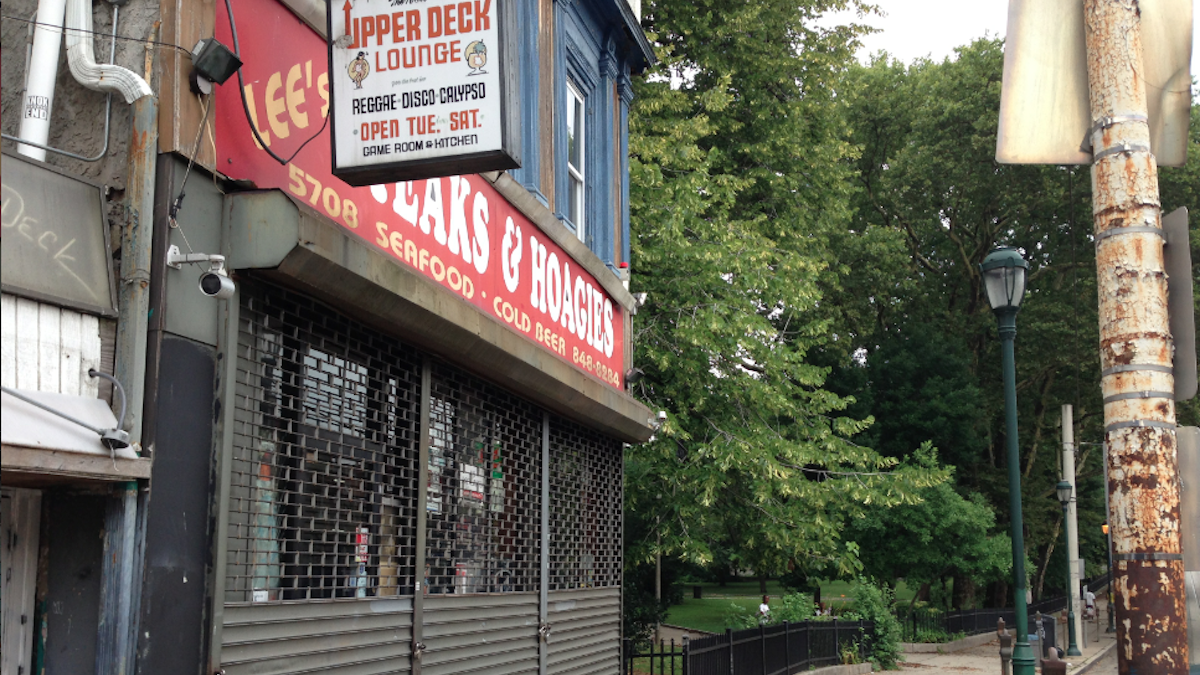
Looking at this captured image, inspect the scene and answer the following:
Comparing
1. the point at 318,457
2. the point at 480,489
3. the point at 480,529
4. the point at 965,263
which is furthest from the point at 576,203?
the point at 965,263

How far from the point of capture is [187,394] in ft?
17.2

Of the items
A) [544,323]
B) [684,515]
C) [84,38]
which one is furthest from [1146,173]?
[684,515]

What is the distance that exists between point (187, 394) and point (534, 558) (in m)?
5.27

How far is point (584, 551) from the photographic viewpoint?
1151cm

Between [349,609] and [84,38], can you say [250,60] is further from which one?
[349,609]

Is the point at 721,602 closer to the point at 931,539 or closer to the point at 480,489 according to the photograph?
the point at 931,539

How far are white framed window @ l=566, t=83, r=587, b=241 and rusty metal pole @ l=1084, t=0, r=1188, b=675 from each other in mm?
7275

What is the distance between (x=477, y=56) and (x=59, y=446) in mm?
2774

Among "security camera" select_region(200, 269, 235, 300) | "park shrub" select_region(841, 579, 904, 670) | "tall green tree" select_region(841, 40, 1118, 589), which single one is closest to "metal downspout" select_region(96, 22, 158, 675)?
"security camera" select_region(200, 269, 235, 300)

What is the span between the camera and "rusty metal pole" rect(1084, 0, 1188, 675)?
14.8ft

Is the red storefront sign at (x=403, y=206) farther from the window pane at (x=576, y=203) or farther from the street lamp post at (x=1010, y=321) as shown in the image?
the street lamp post at (x=1010, y=321)

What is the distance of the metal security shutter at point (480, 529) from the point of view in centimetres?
804

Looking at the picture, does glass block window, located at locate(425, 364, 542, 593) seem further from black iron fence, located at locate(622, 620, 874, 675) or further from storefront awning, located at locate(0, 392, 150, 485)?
black iron fence, located at locate(622, 620, 874, 675)

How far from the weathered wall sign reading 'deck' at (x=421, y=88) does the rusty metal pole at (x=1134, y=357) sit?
9.25 feet
